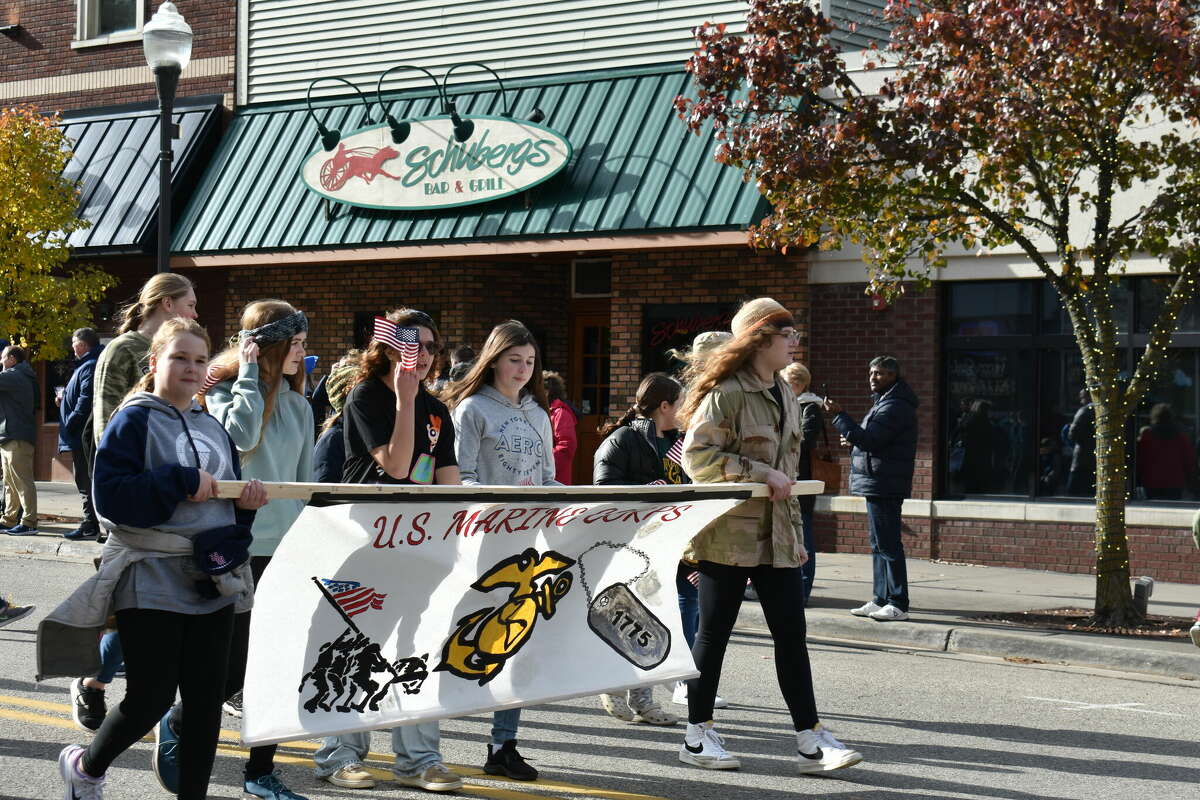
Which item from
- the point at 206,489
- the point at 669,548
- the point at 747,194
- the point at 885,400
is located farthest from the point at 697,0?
the point at 206,489

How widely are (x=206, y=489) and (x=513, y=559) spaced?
145 cm

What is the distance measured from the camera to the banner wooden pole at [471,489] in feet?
16.5

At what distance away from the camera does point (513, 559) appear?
5867mm

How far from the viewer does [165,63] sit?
1409 cm

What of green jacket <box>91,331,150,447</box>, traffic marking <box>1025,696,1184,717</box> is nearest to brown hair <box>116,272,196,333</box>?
green jacket <box>91,331,150,447</box>

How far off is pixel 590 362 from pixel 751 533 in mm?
11796

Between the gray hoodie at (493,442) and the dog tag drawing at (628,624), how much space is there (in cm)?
57

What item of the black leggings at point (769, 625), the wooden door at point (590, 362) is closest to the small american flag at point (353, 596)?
the black leggings at point (769, 625)

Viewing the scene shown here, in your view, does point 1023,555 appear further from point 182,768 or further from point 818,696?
point 182,768

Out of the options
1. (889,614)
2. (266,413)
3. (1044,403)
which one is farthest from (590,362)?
(266,413)

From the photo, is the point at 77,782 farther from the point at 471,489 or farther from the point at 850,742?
the point at 850,742

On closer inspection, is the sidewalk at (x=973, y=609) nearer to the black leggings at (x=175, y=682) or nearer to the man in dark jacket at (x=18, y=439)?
the man in dark jacket at (x=18, y=439)

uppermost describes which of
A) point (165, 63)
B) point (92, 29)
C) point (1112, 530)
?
point (92, 29)

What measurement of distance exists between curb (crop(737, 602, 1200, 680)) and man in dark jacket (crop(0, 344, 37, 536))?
8.21 meters
